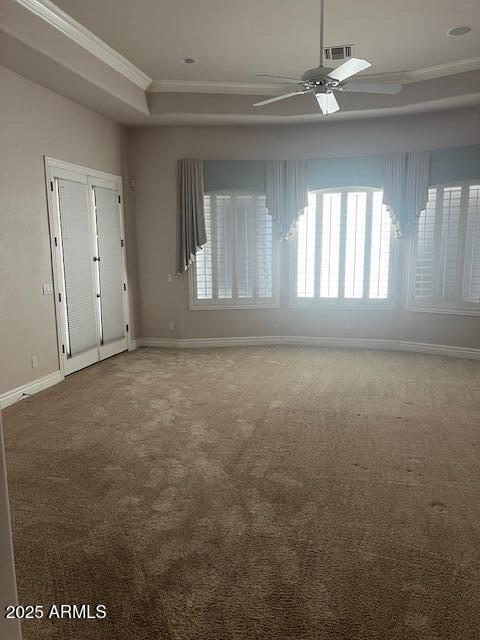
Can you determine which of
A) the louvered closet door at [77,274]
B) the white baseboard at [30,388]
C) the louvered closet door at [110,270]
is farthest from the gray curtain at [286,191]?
the white baseboard at [30,388]

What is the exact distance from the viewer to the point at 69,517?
265 centimetres

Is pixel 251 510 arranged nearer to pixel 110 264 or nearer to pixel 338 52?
pixel 338 52

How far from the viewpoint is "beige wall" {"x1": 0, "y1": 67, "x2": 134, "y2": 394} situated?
14.5 feet

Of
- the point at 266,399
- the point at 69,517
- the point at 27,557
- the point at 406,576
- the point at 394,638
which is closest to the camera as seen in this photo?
the point at 394,638

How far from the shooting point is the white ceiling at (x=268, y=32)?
12.9ft

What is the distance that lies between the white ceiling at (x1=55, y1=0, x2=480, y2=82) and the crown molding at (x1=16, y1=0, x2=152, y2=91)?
0.09 meters

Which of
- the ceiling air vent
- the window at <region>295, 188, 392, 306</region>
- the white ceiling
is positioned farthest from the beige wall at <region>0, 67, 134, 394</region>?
the window at <region>295, 188, 392, 306</region>

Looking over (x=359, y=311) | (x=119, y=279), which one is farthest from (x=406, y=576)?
(x=119, y=279)

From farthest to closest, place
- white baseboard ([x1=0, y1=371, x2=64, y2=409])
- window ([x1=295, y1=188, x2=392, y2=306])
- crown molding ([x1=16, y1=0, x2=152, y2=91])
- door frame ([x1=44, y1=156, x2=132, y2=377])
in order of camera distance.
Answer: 1. window ([x1=295, y1=188, x2=392, y2=306])
2. door frame ([x1=44, y1=156, x2=132, y2=377])
3. white baseboard ([x1=0, y1=371, x2=64, y2=409])
4. crown molding ([x1=16, y1=0, x2=152, y2=91])

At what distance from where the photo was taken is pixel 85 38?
14.6 feet

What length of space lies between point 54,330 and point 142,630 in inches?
155

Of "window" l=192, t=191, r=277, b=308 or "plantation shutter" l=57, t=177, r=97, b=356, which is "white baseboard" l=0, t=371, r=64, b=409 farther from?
"window" l=192, t=191, r=277, b=308

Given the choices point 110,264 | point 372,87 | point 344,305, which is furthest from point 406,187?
point 110,264

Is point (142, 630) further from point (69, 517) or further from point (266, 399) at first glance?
point (266, 399)
